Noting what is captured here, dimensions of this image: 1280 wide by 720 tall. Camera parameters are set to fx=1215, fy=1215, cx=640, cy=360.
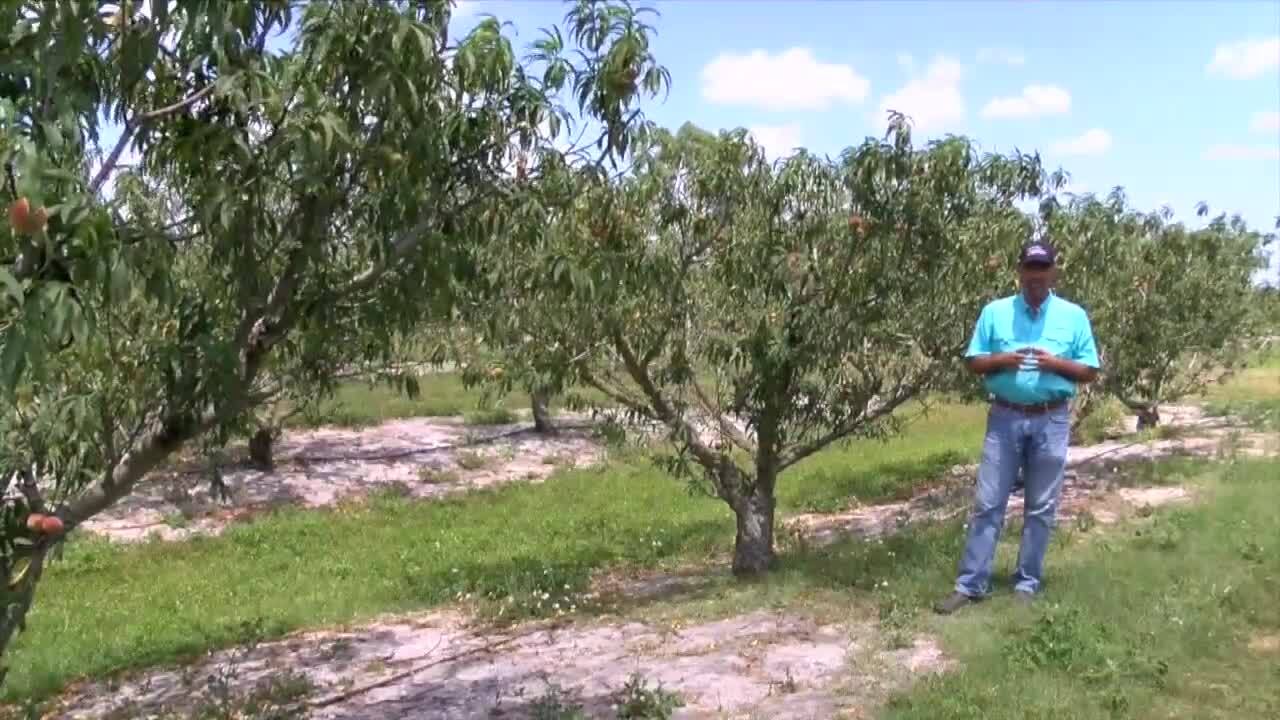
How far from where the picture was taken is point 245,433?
4285 mm

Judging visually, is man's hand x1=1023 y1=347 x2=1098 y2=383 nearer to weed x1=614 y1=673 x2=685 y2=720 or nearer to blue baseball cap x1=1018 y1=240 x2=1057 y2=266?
blue baseball cap x1=1018 y1=240 x2=1057 y2=266

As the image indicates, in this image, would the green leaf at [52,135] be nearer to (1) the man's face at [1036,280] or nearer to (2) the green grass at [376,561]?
(1) the man's face at [1036,280]

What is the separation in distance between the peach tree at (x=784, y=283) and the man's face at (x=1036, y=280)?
105 centimetres

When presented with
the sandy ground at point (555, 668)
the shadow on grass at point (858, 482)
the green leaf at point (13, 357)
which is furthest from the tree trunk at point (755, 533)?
the green leaf at point (13, 357)

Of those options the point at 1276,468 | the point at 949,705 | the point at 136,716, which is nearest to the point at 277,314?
the point at 949,705

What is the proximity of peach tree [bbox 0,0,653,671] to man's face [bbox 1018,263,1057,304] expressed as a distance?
2.85m

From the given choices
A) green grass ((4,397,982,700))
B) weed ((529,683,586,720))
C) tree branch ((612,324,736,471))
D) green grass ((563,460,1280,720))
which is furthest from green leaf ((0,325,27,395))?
green grass ((4,397,982,700))

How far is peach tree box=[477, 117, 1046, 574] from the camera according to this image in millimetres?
7059

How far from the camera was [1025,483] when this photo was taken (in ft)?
21.3

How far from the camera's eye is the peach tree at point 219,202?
8.09ft

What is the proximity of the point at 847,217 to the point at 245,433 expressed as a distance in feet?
13.7

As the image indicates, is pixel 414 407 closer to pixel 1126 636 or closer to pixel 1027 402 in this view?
pixel 1027 402

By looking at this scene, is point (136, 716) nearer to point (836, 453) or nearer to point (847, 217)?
point (847, 217)

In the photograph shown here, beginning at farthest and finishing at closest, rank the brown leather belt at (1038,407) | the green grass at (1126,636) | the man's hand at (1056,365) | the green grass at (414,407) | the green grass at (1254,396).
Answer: the green grass at (414,407) < the green grass at (1254,396) < the brown leather belt at (1038,407) < the man's hand at (1056,365) < the green grass at (1126,636)
